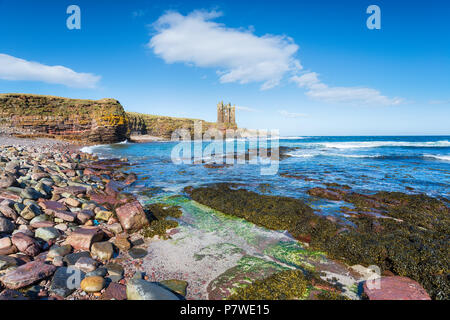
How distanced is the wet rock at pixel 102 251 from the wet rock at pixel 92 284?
0.86 meters

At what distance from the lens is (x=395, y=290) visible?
125 inches

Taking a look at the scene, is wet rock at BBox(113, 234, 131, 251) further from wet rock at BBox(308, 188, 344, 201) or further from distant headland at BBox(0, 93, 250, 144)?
distant headland at BBox(0, 93, 250, 144)

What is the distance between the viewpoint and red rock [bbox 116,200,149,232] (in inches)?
211

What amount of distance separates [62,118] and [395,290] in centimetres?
5766

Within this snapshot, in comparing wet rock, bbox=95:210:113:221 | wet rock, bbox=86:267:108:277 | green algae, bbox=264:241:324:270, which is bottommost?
green algae, bbox=264:241:324:270

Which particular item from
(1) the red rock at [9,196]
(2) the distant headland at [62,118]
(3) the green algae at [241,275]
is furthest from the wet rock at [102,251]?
(2) the distant headland at [62,118]

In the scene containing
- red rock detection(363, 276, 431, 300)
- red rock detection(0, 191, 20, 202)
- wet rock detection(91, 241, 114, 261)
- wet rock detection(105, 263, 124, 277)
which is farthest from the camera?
red rock detection(0, 191, 20, 202)

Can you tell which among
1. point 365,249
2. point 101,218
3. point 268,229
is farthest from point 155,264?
point 365,249

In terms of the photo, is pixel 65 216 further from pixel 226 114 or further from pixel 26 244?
pixel 226 114

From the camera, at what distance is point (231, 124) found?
134 meters

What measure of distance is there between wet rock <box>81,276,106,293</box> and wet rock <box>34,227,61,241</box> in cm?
204

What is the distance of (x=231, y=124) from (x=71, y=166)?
12479 cm

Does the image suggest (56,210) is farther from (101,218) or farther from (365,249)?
(365,249)

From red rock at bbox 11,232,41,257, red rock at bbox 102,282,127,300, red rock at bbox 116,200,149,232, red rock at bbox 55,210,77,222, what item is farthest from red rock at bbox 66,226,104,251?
red rock at bbox 102,282,127,300
